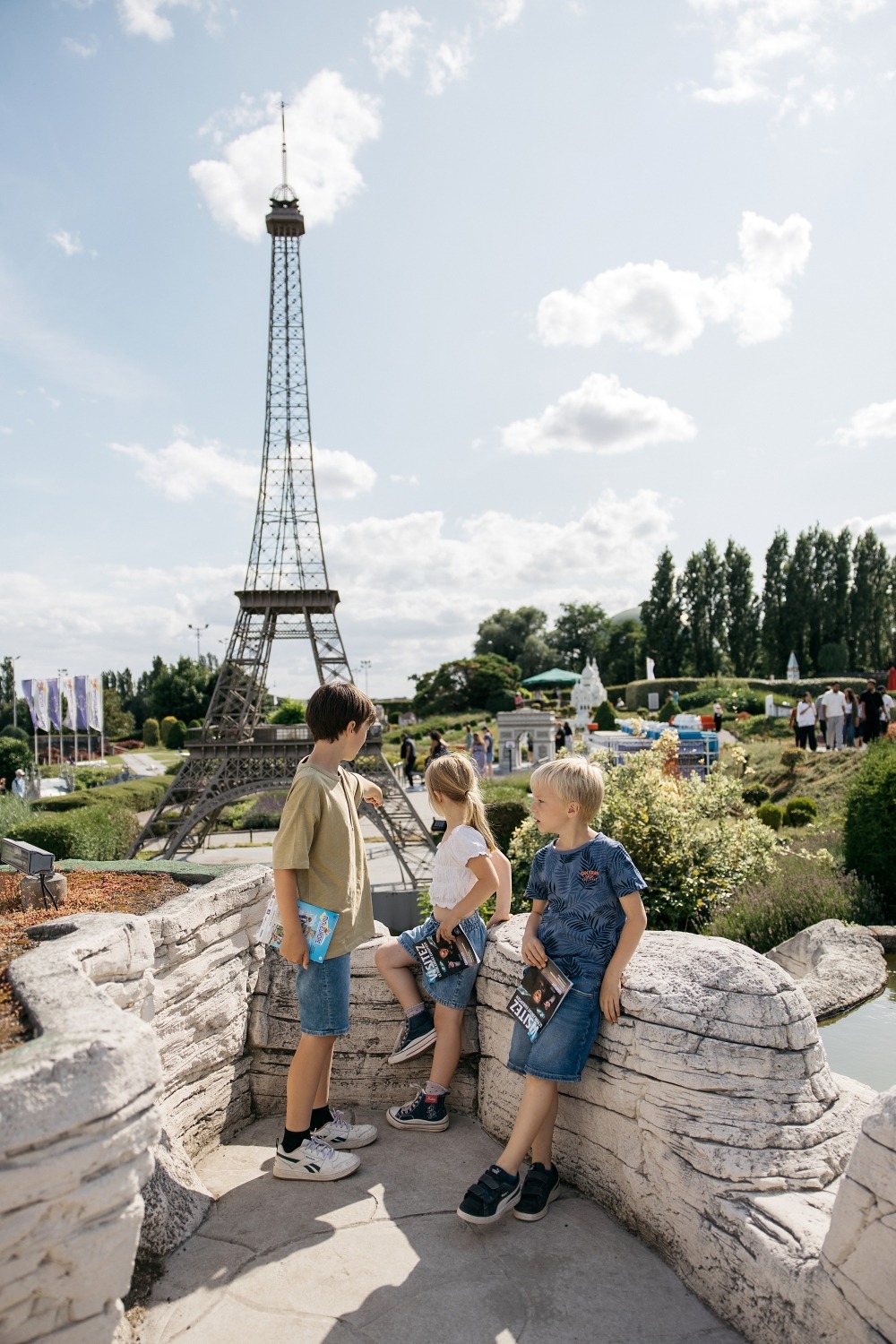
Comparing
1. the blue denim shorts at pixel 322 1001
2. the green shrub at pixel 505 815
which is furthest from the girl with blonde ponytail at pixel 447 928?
the green shrub at pixel 505 815

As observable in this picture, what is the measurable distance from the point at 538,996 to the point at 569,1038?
168 millimetres

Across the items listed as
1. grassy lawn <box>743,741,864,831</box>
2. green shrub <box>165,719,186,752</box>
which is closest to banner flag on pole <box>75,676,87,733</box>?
green shrub <box>165,719,186,752</box>

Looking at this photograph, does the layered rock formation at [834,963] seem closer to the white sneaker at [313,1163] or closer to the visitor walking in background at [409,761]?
the white sneaker at [313,1163]

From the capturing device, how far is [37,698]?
3453cm

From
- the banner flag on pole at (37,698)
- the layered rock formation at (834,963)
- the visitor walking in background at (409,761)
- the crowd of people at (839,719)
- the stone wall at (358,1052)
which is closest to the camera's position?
the stone wall at (358,1052)

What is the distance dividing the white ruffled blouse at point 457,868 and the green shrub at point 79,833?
8912mm

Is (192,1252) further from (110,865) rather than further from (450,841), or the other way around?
(110,865)

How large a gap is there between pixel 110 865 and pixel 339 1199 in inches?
85.7

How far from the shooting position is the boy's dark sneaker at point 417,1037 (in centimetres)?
345

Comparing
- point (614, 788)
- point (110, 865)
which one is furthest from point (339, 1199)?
point (614, 788)

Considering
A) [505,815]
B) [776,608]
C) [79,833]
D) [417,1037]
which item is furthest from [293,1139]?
[776,608]

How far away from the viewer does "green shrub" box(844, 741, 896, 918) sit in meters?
7.57

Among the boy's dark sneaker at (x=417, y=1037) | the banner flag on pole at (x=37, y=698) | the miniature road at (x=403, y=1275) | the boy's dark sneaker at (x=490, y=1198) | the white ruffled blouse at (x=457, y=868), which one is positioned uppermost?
the banner flag on pole at (x=37, y=698)

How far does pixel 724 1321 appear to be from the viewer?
2314mm
